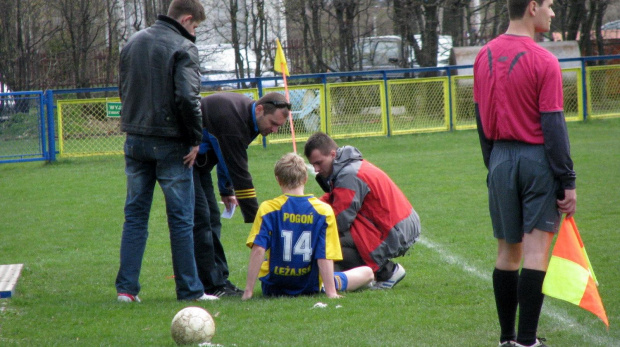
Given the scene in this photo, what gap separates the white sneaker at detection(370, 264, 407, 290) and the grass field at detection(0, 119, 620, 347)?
0.31 ft

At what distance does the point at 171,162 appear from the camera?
4.98 m

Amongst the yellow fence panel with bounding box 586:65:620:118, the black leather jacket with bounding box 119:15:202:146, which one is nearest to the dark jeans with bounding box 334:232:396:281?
the black leather jacket with bounding box 119:15:202:146

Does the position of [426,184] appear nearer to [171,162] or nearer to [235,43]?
[171,162]

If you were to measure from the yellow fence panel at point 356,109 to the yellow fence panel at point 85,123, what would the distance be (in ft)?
15.5

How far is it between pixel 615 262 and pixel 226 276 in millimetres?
3044

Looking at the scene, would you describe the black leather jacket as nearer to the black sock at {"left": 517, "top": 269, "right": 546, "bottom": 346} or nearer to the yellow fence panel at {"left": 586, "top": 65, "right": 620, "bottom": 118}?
the black sock at {"left": 517, "top": 269, "right": 546, "bottom": 346}

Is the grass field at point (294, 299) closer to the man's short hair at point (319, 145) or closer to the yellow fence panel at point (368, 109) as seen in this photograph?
the man's short hair at point (319, 145)

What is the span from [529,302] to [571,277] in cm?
23

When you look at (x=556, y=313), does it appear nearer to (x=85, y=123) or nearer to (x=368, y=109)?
(x=85, y=123)

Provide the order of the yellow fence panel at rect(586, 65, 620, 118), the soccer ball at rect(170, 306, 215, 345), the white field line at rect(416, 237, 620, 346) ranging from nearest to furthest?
the soccer ball at rect(170, 306, 215, 345), the white field line at rect(416, 237, 620, 346), the yellow fence panel at rect(586, 65, 620, 118)

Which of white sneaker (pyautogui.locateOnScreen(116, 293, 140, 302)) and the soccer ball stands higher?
the soccer ball

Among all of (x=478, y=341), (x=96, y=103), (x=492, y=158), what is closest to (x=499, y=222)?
(x=492, y=158)

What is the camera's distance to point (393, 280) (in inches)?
225

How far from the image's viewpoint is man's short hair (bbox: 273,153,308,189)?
199 inches
